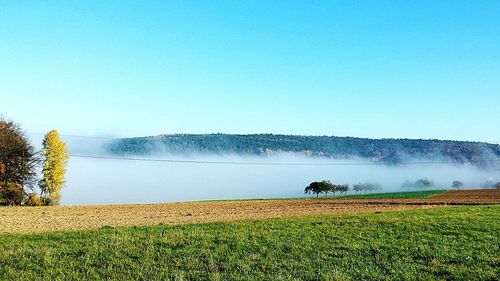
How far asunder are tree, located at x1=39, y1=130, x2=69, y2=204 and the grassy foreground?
56.5m

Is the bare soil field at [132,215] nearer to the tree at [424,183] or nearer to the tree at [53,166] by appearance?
the tree at [53,166]

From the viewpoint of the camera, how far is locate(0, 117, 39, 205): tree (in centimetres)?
6888

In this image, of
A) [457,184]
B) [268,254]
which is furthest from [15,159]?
[457,184]

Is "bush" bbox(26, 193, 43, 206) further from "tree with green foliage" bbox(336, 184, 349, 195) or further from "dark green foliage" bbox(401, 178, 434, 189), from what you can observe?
"dark green foliage" bbox(401, 178, 434, 189)

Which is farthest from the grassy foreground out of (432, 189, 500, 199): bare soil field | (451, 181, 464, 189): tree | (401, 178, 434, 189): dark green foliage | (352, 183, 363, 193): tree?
(401, 178, 434, 189): dark green foliage

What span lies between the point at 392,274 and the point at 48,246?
1473 cm

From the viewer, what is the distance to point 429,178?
18700cm

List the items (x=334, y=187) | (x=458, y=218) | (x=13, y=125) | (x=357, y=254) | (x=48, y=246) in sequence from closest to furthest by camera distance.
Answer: (x=357, y=254)
(x=48, y=246)
(x=458, y=218)
(x=13, y=125)
(x=334, y=187)

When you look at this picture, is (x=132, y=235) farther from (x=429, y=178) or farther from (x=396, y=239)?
(x=429, y=178)

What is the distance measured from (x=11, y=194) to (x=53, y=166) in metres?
9.97

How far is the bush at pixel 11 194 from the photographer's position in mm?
68188

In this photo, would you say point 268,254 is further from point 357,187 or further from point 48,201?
point 357,187

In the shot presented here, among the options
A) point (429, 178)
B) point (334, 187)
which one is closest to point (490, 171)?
point (429, 178)

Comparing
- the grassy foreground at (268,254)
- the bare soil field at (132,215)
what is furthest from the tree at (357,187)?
the grassy foreground at (268,254)
